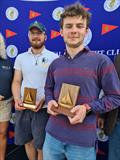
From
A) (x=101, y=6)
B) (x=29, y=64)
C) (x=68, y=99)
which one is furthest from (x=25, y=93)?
(x=101, y=6)

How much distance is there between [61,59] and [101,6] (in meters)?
0.93

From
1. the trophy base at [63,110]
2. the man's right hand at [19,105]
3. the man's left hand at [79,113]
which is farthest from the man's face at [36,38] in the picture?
the man's left hand at [79,113]

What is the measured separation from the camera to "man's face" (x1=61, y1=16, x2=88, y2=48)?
1.54 meters

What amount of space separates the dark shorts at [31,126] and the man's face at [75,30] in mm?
829

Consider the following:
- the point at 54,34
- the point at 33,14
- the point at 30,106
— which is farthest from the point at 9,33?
the point at 30,106

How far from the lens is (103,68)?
59.1 inches

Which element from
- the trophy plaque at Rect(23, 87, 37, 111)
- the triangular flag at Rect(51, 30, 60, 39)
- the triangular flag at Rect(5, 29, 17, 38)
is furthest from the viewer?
the triangular flag at Rect(5, 29, 17, 38)

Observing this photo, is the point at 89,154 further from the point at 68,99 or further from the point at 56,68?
the point at 56,68

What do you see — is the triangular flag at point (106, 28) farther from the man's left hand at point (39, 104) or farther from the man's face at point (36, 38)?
the man's left hand at point (39, 104)

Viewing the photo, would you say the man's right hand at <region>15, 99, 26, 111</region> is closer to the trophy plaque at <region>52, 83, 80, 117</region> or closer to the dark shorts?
the dark shorts

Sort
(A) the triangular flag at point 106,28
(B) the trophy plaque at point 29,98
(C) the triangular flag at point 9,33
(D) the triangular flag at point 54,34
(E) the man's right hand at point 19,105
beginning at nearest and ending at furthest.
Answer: (B) the trophy plaque at point 29,98 < (E) the man's right hand at point 19,105 < (A) the triangular flag at point 106,28 < (D) the triangular flag at point 54,34 < (C) the triangular flag at point 9,33

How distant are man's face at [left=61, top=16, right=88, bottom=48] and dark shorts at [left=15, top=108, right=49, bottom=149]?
0.83m

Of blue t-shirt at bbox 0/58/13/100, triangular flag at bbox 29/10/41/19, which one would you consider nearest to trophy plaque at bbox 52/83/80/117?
blue t-shirt at bbox 0/58/13/100

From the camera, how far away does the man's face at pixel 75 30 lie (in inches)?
60.7
